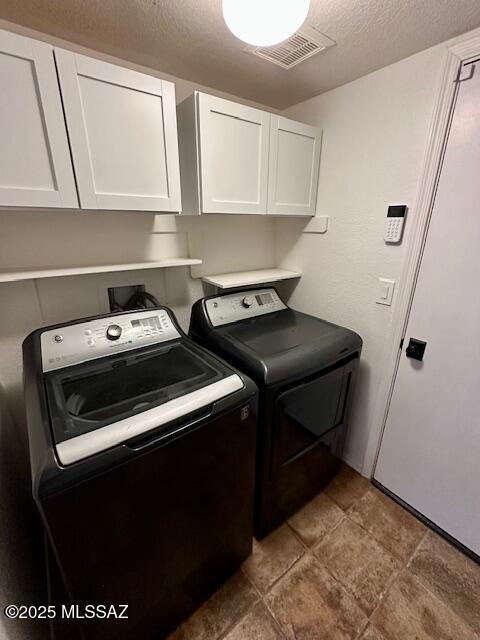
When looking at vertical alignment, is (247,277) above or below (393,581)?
above

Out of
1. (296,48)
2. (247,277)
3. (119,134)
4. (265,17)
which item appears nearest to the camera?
(265,17)

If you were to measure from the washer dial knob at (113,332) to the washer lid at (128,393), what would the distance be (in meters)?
0.09

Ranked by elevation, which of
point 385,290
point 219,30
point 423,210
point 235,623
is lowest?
point 235,623

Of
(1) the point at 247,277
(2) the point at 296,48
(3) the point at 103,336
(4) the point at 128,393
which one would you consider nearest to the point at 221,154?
(2) the point at 296,48

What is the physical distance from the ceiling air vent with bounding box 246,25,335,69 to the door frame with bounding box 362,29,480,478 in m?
0.50

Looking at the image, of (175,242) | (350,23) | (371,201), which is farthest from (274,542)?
(350,23)

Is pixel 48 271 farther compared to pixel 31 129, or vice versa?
pixel 48 271

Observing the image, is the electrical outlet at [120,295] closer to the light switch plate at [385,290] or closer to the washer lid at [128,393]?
the washer lid at [128,393]

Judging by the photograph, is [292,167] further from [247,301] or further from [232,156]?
[247,301]

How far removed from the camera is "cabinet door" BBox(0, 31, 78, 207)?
865 mm

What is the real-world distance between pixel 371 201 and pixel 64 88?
55.9 inches

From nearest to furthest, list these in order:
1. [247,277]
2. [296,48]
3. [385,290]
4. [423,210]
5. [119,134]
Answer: [119,134]
[296,48]
[423,210]
[385,290]
[247,277]

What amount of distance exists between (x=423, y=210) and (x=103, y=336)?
1560 millimetres

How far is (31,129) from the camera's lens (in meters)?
0.92
